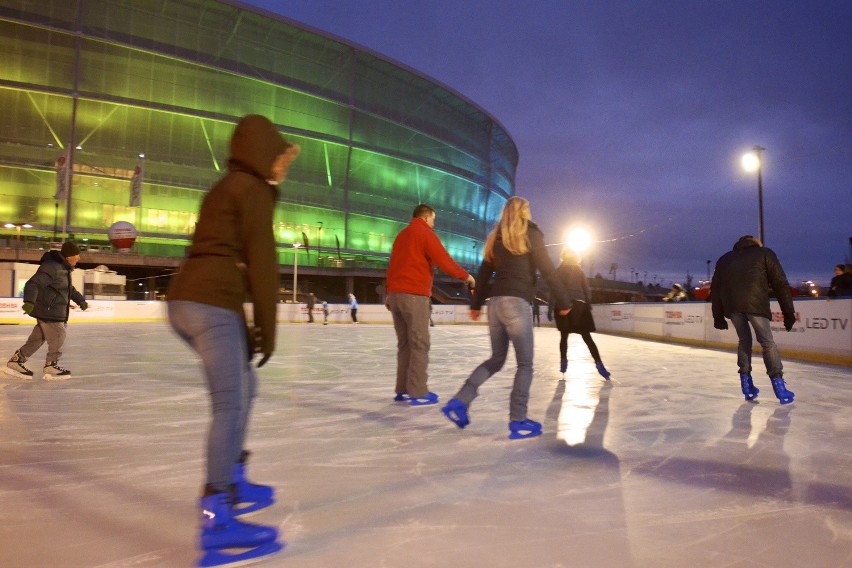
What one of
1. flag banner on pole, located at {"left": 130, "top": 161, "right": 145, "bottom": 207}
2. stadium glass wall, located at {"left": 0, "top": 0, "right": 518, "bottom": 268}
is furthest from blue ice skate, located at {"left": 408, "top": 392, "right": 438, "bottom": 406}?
stadium glass wall, located at {"left": 0, "top": 0, "right": 518, "bottom": 268}

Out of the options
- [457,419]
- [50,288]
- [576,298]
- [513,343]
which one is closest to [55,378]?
[50,288]

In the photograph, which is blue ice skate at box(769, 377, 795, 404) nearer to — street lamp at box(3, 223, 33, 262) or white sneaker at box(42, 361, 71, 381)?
white sneaker at box(42, 361, 71, 381)

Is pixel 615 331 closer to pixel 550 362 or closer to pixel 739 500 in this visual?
pixel 550 362

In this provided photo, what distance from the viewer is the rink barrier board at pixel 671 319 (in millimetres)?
11289

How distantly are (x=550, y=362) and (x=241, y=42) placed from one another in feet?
157

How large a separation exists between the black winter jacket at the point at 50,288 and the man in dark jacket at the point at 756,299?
7002 millimetres

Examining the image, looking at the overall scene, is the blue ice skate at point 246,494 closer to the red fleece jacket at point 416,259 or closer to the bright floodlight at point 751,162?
the red fleece jacket at point 416,259

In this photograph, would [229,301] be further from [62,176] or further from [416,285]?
[62,176]

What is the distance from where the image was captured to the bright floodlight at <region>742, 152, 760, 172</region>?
2017 centimetres

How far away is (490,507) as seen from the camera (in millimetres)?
2697

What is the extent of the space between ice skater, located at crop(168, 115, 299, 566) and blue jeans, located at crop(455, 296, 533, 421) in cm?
219

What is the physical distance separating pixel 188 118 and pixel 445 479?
50.2 meters

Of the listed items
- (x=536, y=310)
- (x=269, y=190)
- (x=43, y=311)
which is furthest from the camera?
(x=536, y=310)

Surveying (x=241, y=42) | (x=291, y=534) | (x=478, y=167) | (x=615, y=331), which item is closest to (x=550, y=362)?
(x=291, y=534)
